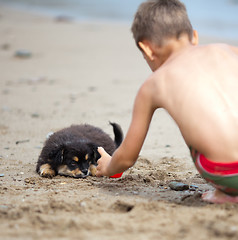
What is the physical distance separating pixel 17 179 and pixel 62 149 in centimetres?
73

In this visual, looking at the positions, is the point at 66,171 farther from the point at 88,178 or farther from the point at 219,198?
the point at 219,198

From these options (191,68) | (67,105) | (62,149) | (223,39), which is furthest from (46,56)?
(191,68)

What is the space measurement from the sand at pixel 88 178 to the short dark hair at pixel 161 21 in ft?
3.80

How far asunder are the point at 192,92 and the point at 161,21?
524 millimetres

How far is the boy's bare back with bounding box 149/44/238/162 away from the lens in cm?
285

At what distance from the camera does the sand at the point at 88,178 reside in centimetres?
276

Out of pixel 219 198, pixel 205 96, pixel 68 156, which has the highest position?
pixel 205 96

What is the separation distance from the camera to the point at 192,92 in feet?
9.52

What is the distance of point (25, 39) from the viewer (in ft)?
42.3

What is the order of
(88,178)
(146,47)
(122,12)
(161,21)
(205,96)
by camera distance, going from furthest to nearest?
(122,12)
(88,178)
(146,47)
(161,21)
(205,96)

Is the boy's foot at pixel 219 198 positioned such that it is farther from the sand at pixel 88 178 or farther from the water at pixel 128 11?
the water at pixel 128 11

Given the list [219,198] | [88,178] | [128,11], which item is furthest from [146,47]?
[128,11]

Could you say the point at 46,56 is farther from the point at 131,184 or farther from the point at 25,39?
the point at 131,184

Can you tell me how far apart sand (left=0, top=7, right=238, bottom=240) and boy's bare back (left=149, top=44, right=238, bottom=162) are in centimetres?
46
